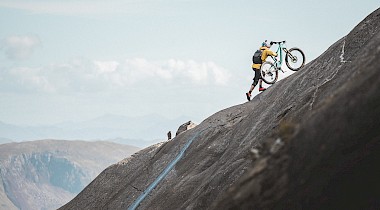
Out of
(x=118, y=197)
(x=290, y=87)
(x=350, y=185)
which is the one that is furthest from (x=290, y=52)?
(x=350, y=185)

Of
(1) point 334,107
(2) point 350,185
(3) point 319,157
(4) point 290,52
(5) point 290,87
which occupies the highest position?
(4) point 290,52

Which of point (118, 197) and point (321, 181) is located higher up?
point (118, 197)

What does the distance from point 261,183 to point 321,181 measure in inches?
75.8

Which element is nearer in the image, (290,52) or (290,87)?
(290,87)

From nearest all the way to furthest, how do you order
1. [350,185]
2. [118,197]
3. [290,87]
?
[350,185] → [290,87] → [118,197]

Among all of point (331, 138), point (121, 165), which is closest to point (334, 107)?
point (331, 138)

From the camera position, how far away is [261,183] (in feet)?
33.3

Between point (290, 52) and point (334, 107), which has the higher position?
point (290, 52)

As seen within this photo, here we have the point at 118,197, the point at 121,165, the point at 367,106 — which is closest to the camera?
the point at 367,106

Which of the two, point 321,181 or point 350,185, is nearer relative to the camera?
point 321,181

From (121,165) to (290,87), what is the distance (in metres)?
20.7

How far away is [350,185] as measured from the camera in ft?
40.4

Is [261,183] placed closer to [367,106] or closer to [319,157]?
[319,157]

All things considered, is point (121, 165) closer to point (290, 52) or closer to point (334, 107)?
point (290, 52)
